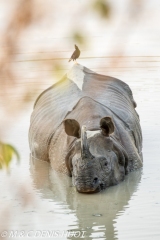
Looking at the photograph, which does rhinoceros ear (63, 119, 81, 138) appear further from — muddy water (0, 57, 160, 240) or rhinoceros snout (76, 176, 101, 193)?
rhinoceros snout (76, 176, 101, 193)

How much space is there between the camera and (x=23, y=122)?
939cm

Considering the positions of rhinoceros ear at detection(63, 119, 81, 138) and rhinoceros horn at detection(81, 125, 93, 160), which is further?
rhinoceros ear at detection(63, 119, 81, 138)

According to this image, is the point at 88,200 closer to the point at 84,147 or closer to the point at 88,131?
the point at 84,147

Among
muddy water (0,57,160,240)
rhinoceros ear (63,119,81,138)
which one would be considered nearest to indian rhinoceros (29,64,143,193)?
rhinoceros ear (63,119,81,138)

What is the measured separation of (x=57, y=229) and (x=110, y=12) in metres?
3.69

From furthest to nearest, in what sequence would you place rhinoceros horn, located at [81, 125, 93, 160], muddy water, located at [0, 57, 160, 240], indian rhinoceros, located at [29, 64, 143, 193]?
indian rhinoceros, located at [29, 64, 143, 193], rhinoceros horn, located at [81, 125, 93, 160], muddy water, located at [0, 57, 160, 240]

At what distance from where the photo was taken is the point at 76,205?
5.92 metres

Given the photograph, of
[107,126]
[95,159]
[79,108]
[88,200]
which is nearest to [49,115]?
[79,108]

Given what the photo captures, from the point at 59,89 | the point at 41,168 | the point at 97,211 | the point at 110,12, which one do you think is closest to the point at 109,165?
the point at 97,211

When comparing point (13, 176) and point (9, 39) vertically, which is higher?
point (9, 39)

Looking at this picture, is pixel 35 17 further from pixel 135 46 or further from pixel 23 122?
pixel 135 46

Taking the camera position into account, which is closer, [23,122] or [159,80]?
[23,122]

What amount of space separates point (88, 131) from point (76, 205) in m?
1.03

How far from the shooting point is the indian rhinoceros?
6321 millimetres
